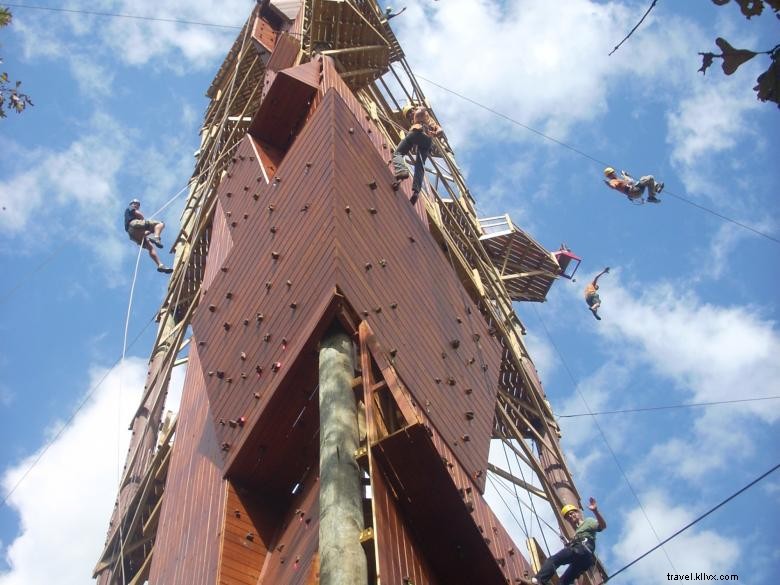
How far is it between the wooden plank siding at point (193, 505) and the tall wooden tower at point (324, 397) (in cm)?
4

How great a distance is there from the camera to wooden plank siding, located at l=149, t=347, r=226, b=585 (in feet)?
40.1

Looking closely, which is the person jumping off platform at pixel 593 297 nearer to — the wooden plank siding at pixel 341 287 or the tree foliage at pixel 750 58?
the wooden plank siding at pixel 341 287

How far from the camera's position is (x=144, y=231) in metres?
24.0

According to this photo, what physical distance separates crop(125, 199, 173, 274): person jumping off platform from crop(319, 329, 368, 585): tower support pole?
12.9 meters

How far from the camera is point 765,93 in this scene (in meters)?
4.41

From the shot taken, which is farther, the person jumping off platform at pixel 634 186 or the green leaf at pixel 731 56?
the person jumping off platform at pixel 634 186

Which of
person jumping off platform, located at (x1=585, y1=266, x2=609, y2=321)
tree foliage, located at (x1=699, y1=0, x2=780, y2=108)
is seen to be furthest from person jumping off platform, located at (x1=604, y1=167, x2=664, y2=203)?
tree foliage, located at (x1=699, y1=0, x2=780, y2=108)

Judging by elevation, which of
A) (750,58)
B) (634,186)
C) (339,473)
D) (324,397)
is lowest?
(750,58)

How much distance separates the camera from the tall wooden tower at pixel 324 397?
10414 millimetres

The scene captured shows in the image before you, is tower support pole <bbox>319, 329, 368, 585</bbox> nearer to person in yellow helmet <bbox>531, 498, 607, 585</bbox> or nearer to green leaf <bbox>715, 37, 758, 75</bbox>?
person in yellow helmet <bbox>531, 498, 607, 585</bbox>

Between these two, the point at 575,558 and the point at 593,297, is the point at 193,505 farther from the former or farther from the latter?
the point at 593,297

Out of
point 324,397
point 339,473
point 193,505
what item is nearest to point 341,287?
point 324,397

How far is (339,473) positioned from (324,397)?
1434 millimetres

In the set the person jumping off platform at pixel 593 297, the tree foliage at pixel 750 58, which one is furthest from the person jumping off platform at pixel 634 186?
the tree foliage at pixel 750 58
